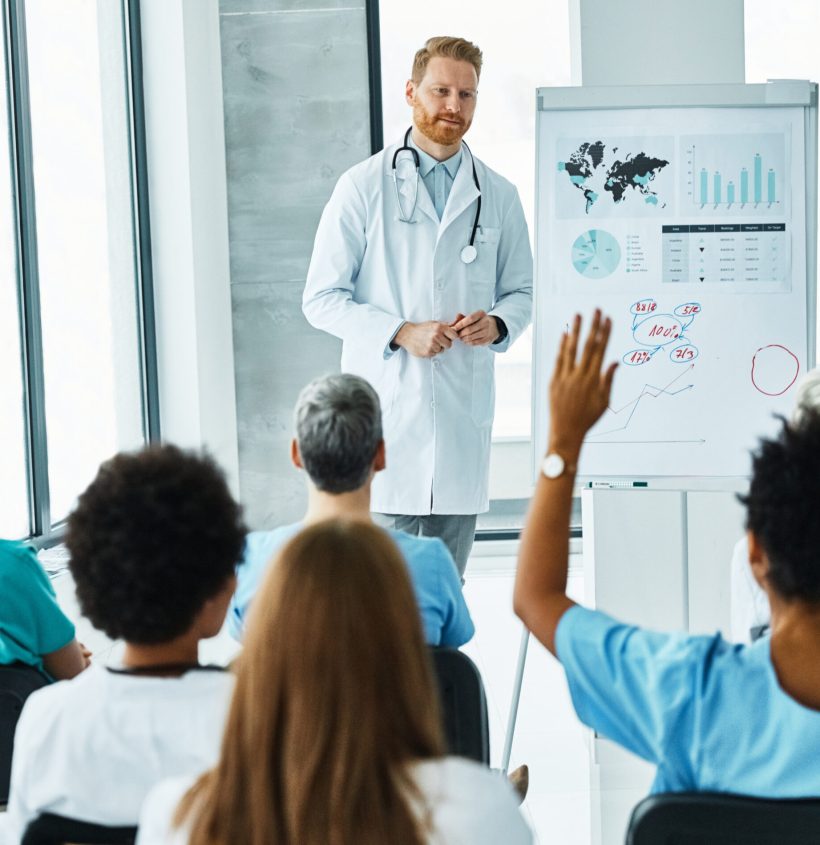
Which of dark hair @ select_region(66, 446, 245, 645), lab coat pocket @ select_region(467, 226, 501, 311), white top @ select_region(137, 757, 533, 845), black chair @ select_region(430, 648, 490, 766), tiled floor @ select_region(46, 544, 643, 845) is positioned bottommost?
tiled floor @ select_region(46, 544, 643, 845)

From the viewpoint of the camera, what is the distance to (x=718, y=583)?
3.44 metres

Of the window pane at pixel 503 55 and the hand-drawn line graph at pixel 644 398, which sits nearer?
the hand-drawn line graph at pixel 644 398

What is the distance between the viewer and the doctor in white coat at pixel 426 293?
3.03 m

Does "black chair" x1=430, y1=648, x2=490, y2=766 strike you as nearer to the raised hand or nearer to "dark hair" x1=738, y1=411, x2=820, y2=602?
the raised hand


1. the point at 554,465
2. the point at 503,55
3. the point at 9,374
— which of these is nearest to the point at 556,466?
the point at 554,465

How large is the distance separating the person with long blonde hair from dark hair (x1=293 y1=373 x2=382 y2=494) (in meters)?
0.95

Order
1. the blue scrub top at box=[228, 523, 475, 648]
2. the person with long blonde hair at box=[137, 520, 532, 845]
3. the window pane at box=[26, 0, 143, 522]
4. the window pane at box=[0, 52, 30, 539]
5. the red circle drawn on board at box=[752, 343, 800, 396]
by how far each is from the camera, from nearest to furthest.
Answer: the person with long blonde hair at box=[137, 520, 532, 845]
the blue scrub top at box=[228, 523, 475, 648]
the red circle drawn on board at box=[752, 343, 800, 396]
the window pane at box=[0, 52, 30, 539]
the window pane at box=[26, 0, 143, 522]

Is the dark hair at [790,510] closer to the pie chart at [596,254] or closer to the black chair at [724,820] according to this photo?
the black chair at [724,820]

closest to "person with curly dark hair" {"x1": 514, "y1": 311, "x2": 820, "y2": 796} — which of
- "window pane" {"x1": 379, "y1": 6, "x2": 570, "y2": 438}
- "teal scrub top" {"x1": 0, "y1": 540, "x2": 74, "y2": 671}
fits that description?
"teal scrub top" {"x1": 0, "y1": 540, "x2": 74, "y2": 671}

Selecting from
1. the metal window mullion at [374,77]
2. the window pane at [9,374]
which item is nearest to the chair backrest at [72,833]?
the window pane at [9,374]

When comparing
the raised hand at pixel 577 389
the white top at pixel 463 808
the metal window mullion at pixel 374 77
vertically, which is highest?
the metal window mullion at pixel 374 77

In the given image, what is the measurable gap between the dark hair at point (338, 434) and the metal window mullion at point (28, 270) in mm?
1818

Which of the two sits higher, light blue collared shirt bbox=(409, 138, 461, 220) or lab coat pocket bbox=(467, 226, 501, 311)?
light blue collared shirt bbox=(409, 138, 461, 220)

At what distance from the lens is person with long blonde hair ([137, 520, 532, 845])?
0.78 metres
